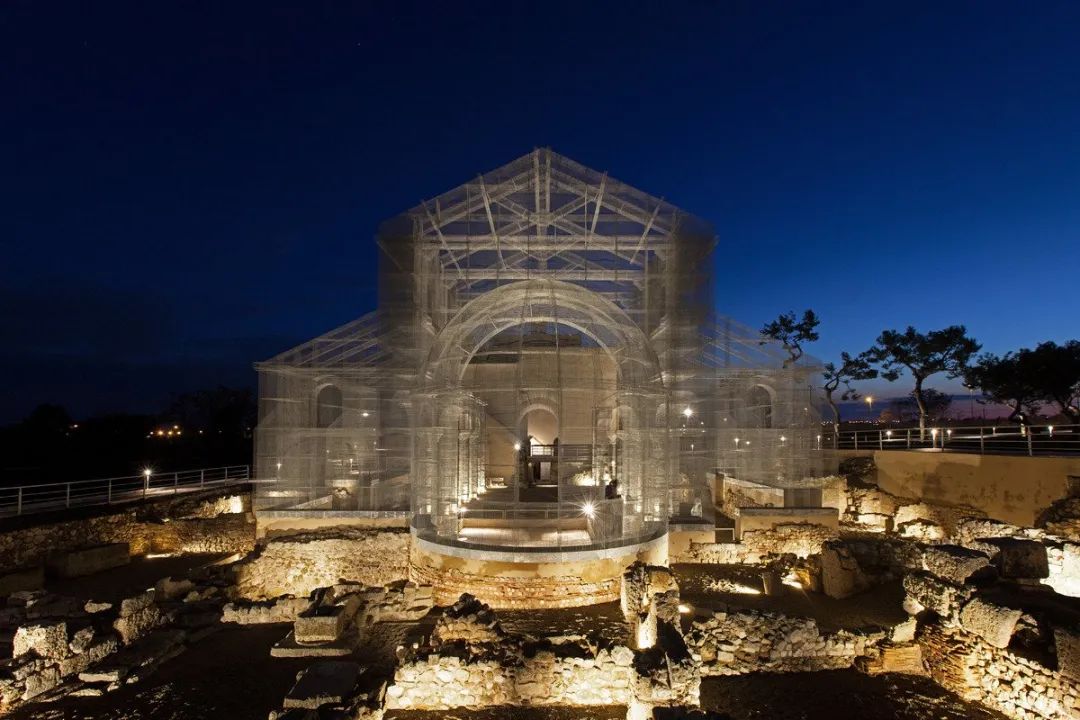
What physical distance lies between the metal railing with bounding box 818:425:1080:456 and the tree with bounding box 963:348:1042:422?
2607 mm

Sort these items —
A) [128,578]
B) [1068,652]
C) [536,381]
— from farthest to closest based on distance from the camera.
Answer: [536,381] < [128,578] < [1068,652]

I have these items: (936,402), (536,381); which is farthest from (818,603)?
(936,402)

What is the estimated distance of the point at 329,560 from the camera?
47.0 ft

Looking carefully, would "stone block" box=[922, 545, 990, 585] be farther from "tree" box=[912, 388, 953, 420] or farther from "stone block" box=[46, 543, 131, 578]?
"tree" box=[912, 388, 953, 420]

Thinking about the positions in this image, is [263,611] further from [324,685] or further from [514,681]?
[514,681]

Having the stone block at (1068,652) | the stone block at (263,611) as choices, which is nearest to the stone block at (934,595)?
the stone block at (1068,652)

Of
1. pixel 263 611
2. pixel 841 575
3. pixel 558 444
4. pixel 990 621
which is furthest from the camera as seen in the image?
pixel 558 444

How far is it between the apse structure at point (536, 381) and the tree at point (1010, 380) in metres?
16.5

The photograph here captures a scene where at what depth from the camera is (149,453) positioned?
36.6m

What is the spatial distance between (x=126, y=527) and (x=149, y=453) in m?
23.6

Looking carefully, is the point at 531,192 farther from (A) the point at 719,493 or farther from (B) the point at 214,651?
(A) the point at 719,493

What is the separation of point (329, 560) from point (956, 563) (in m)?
12.9

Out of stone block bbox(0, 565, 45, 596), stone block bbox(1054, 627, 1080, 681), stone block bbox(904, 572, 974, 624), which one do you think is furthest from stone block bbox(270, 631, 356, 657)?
stone block bbox(1054, 627, 1080, 681)

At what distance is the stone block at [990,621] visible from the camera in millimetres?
8102
